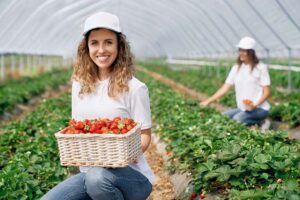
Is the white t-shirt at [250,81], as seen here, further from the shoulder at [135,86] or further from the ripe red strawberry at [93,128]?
the ripe red strawberry at [93,128]

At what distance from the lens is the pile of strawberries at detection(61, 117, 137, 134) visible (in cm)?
295

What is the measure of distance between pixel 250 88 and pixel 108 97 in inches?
172

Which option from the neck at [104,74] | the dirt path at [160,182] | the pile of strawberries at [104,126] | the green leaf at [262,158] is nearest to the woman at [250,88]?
the dirt path at [160,182]

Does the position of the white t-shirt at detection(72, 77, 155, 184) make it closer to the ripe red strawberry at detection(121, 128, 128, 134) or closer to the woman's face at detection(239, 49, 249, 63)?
the ripe red strawberry at detection(121, 128, 128, 134)

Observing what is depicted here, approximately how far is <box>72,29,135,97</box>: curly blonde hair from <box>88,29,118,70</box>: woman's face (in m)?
0.05

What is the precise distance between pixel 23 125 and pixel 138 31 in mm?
24629

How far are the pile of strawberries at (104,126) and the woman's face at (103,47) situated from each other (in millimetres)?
429

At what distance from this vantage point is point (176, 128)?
6.46 m

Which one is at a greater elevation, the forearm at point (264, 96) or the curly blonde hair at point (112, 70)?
the curly blonde hair at point (112, 70)

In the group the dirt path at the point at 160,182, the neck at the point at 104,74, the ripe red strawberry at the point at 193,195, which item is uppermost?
the neck at the point at 104,74

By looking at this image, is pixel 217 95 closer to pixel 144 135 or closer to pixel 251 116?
pixel 251 116

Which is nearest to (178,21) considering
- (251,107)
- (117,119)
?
(251,107)

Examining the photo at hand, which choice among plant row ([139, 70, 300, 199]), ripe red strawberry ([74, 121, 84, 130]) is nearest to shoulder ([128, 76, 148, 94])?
ripe red strawberry ([74, 121, 84, 130])

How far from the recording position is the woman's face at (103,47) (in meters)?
3.24
